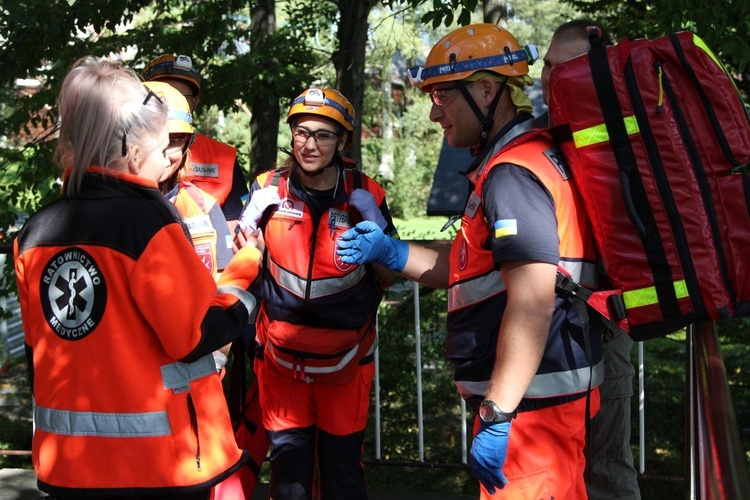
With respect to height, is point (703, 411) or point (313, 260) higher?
point (313, 260)

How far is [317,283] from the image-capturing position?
3674mm

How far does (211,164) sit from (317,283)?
85 centimetres

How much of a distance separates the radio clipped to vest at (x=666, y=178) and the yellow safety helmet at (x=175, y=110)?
5.36 ft

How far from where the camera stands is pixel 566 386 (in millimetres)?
2584

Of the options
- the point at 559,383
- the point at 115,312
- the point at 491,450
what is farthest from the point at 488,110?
the point at 115,312

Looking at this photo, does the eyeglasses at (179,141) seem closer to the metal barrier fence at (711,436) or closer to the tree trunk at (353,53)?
Answer: the metal barrier fence at (711,436)

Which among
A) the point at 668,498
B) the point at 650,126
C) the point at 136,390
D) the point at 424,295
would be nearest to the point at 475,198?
the point at 650,126

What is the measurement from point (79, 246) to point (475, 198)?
46.3 inches

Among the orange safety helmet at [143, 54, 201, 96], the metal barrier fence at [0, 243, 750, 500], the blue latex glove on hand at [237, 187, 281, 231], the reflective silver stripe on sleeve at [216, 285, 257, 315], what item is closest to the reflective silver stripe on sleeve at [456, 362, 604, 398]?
the metal barrier fence at [0, 243, 750, 500]

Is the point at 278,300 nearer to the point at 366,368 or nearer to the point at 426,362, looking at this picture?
the point at 366,368

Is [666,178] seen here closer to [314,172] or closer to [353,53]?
[314,172]

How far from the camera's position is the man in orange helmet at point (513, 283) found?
241 cm

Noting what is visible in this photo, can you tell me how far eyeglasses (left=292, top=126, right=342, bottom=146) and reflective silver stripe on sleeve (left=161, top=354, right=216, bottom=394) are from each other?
156 centimetres

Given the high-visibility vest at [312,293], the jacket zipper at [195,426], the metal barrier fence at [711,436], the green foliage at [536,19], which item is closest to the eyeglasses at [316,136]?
the high-visibility vest at [312,293]
